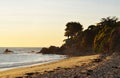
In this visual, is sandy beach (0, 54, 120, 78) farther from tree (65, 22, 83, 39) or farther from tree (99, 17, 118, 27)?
tree (65, 22, 83, 39)

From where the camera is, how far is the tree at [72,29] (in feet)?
355

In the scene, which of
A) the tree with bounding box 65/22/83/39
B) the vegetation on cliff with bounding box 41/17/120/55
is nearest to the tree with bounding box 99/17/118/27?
→ the vegetation on cliff with bounding box 41/17/120/55

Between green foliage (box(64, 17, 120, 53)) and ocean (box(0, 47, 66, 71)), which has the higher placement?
green foliage (box(64, 17, 120, 53))

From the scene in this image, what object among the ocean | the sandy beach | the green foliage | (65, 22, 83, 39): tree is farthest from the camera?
(65, 22, 83, 39): tree

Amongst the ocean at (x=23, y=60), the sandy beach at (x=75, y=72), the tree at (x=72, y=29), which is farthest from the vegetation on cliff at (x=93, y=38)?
the sandy beach at (x=75, y=72)

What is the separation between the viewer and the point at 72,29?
4247 inches

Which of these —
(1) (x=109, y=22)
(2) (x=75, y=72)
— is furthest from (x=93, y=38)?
(2) (x=75, y=72)

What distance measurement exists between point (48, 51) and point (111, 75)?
98392 mm

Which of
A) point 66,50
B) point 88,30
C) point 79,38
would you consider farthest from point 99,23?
point 66,50

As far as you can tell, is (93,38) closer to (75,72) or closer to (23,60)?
(23,60)

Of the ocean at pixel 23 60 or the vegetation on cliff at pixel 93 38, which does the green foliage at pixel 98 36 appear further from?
the ocean at pixel 23 60

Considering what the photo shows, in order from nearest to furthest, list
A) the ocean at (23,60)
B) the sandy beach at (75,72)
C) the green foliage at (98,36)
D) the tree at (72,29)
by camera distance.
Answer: the sandy beach at (75,72) → the ocean at (23,60) → the green foliage at (98,36) → the tree at (72,29)

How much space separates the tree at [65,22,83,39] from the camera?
355ft

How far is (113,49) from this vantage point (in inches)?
2381
